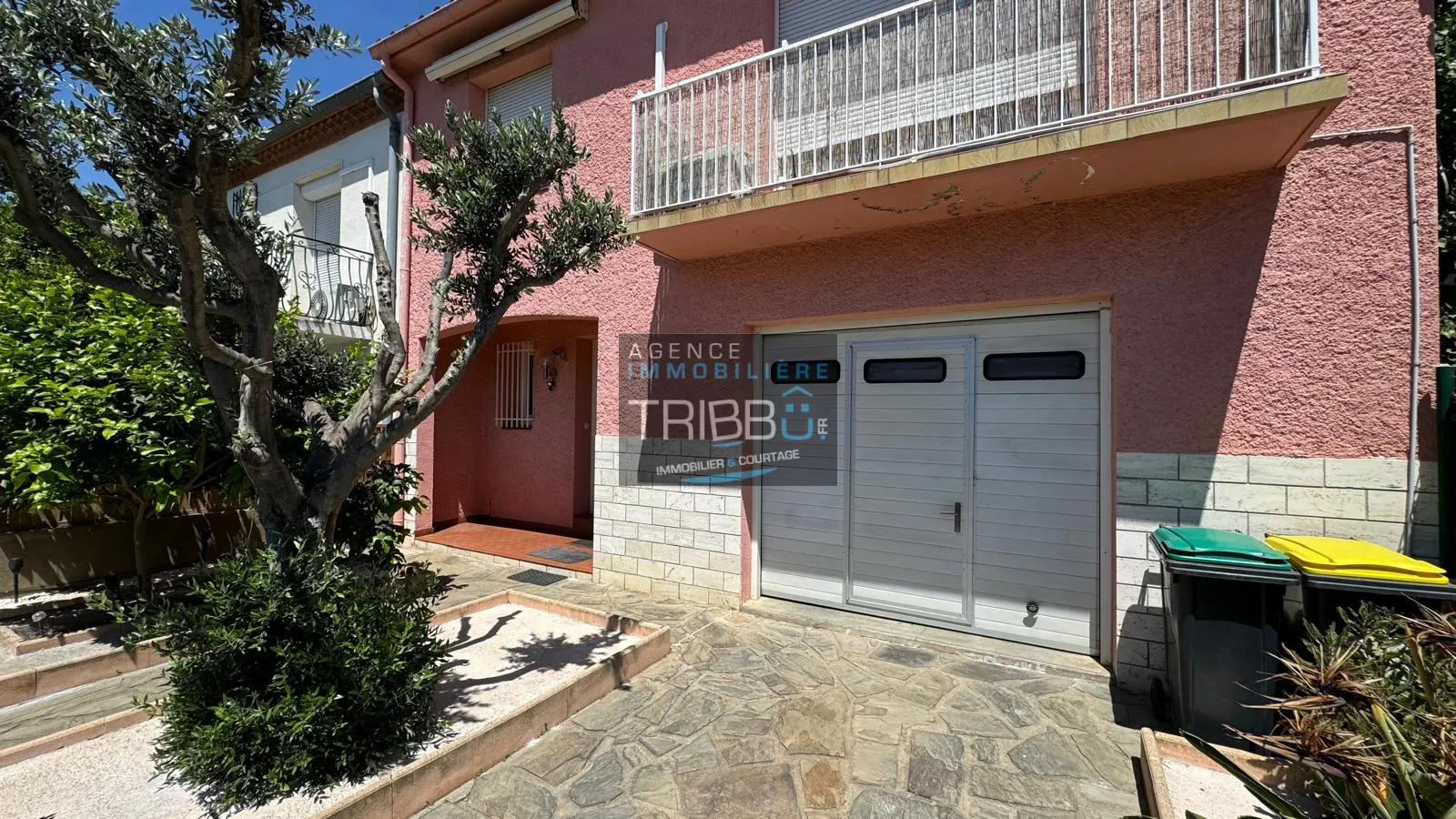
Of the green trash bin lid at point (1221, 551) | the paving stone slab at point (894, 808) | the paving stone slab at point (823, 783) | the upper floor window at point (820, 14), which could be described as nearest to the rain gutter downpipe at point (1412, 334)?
the green trash bin lid at point (1221, 551)

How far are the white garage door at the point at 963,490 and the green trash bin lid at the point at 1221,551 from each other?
1.12m

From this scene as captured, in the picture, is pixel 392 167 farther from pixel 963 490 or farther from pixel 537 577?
pixel 963 490

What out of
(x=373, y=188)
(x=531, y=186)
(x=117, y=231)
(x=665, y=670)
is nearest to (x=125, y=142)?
(x=117, y=231)

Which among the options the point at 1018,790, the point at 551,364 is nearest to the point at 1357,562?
the point at 1018,790

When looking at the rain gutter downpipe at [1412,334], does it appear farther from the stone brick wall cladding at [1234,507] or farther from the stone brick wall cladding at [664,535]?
the stone brick wall cladding at [664,535]

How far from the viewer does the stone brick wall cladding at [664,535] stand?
6.22 meters

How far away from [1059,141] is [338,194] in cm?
1161

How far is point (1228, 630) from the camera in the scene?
333 cm

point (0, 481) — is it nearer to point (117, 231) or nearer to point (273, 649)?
point (117, 231)

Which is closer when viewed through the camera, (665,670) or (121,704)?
(121,704)

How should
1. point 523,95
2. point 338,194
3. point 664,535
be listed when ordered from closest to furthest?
point 664,535
point 523,95
point 338,194

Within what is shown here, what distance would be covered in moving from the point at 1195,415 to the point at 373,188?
11.2 m

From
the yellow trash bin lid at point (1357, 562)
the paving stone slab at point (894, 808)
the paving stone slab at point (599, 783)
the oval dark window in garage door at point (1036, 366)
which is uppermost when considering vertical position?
the oval dark window in garage door at point (1036, 366)

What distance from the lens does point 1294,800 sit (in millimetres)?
2871
